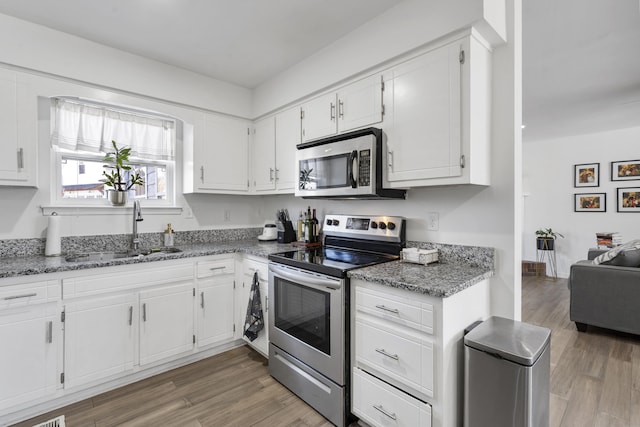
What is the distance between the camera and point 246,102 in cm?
326

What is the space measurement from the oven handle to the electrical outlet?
809mm

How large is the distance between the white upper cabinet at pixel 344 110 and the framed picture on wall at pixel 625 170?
5.38 m

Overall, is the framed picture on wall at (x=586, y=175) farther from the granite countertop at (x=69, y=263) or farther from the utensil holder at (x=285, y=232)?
the granite countertop at (x=69, y=263)

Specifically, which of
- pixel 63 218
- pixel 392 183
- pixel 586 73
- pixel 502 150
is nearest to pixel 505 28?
pixel 502 150

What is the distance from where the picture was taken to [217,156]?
305cm

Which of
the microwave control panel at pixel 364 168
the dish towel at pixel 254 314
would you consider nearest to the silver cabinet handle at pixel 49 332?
the dish towel at pixel 254 314

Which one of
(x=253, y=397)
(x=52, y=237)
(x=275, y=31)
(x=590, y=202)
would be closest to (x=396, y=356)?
(x=253, y=397)

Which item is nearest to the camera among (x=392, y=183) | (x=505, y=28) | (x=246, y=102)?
(x=505, y=28)

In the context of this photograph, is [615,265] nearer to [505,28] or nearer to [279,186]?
[505,28]

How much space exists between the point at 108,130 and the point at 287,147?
1.50 metres

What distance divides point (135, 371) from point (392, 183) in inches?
88.7

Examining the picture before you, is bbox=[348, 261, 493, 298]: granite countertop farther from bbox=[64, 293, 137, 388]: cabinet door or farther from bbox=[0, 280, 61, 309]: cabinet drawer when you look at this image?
bbox=[0, 280, 61, 309]: cabinet drawer

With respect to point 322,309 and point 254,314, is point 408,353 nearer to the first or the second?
point 322,309

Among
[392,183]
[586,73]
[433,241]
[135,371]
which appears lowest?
[135,371]
